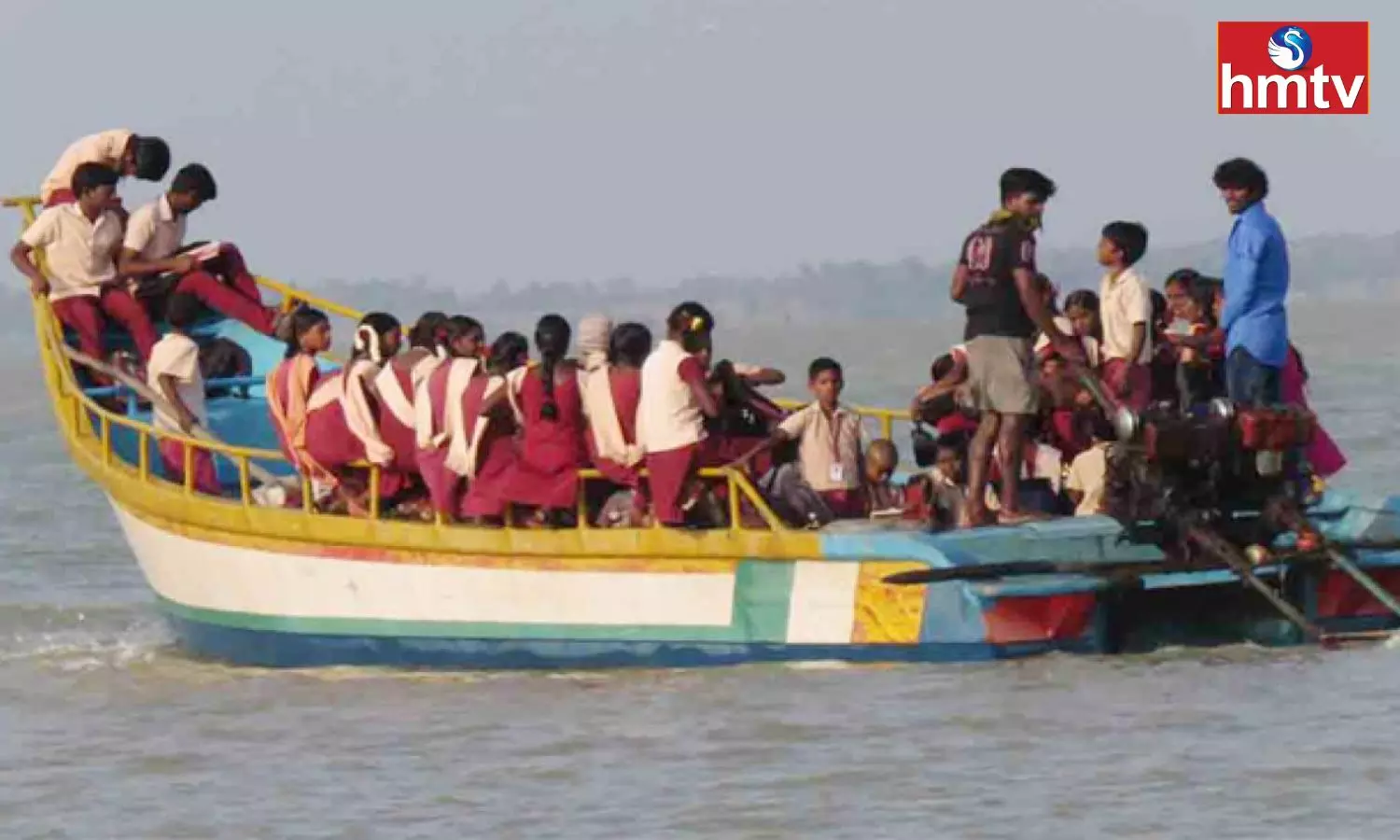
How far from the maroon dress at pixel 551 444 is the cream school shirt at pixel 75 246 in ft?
12.6

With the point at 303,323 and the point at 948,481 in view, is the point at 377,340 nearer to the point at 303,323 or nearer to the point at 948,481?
the point at 303,323

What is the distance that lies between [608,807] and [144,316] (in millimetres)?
6599

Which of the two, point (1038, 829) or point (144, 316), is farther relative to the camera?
point (144, 316)

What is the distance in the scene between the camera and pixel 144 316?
21.1 metres

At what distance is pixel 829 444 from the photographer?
17.9 meters

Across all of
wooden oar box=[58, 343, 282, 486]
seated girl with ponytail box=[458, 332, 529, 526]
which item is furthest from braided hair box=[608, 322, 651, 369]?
wooden oar box=[58, 343, 282, 486]

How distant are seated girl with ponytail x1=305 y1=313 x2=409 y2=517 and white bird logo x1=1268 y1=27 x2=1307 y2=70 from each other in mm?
20553

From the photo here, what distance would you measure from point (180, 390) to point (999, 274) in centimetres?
480

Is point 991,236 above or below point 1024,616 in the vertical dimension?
above

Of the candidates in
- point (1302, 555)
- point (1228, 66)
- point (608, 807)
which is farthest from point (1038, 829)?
point (1228, 66)

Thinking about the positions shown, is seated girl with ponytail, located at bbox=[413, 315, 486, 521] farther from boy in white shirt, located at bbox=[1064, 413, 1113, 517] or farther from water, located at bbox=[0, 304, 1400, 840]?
boy in white shirt, located at bbox=[1064, 413, 1113, 517]

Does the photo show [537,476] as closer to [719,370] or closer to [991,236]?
[719,370]

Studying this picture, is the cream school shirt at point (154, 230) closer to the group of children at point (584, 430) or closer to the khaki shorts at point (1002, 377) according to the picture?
the group of children at point (584, 430)

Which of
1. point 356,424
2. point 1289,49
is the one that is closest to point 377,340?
point 356,424
